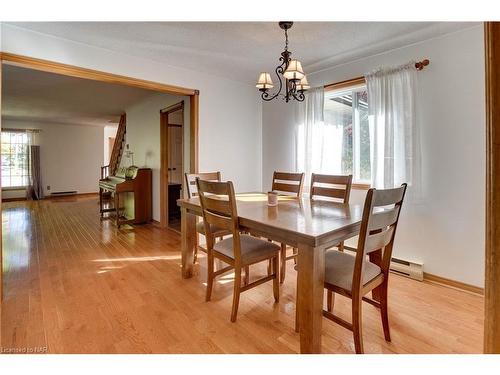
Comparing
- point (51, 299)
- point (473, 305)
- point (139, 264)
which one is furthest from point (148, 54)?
point (473, 305)

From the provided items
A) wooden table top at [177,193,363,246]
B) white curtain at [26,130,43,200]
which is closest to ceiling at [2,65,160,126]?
white curtain at [26,130,43,200]

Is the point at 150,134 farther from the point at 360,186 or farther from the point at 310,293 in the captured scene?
the point at 310,293

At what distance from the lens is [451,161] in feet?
7.45

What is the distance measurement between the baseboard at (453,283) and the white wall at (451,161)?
4 centimetres

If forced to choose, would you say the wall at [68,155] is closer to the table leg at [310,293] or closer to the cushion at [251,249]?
the cushion at [251,249]

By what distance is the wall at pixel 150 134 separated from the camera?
4.20 m

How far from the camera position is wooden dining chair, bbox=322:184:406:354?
130cm

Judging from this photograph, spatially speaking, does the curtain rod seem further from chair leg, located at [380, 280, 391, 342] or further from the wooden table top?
chair leg, located at [380, 280, 391, 342]

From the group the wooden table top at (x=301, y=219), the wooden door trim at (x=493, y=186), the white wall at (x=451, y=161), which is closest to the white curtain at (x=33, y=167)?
the wooden table top at (x=301, y=219)

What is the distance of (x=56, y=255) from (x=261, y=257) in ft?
8.52

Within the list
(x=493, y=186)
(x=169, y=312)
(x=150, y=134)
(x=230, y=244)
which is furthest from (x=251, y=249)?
(x=150, y=134)

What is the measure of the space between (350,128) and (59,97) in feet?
16.4

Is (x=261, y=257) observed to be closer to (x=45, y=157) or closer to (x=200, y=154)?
(x=200, y=154)

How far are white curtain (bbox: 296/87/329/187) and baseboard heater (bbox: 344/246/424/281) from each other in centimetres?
131
